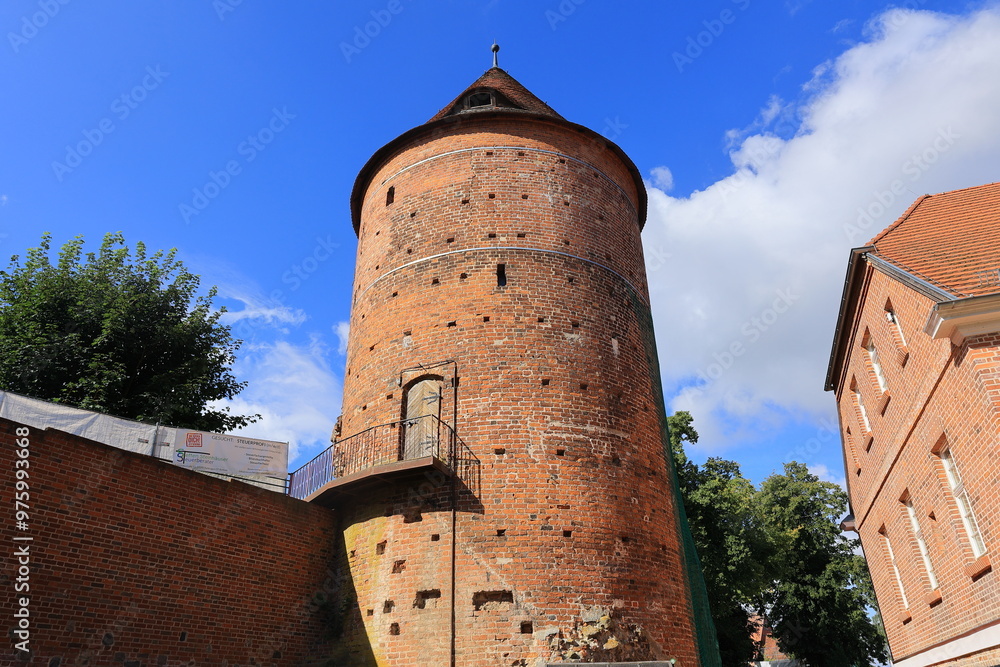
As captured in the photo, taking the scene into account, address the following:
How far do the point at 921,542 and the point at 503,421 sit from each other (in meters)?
7.11

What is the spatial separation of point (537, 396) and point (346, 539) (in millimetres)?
4344

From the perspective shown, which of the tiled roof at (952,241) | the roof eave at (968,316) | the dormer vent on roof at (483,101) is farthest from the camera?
the dormer vent on roof at (483,101)

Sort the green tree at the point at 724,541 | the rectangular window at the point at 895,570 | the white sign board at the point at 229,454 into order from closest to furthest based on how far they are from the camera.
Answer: the rectangular window at the point at 895,570, the white sign board at the point at 229,454, the green tree at the point at 724,541

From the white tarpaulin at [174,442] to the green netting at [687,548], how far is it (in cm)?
772

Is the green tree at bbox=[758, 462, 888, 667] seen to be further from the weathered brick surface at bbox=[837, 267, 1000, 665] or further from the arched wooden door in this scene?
the arched wooden door

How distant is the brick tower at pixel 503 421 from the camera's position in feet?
34.2

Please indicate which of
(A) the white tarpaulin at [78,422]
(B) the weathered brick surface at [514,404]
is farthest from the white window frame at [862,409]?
(A) the white tarpaulin at [78,422]

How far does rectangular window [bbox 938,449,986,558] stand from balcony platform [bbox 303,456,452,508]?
7.28 meters

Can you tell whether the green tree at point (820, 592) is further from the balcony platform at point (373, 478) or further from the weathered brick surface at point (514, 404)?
the balcony platform at point (373, 478)

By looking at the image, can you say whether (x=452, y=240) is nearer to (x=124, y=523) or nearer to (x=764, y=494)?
(x=124, y=523)

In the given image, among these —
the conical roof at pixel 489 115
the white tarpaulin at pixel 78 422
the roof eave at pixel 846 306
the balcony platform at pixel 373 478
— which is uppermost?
the conical roof at pixel 489 115

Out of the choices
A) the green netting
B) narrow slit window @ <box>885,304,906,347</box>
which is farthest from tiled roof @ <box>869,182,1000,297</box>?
the green netting

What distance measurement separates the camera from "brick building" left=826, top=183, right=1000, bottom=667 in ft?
25.2

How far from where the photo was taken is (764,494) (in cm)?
2847
